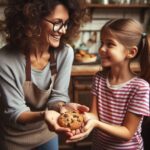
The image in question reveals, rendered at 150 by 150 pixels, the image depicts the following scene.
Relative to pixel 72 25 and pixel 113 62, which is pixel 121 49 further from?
pixel 72 25

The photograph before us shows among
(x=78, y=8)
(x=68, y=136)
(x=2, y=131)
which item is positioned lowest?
(x=2, y=131)

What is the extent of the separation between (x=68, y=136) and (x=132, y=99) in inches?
11.3

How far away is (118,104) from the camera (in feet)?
3.99

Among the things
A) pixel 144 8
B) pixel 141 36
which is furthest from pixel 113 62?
pixel 144 8

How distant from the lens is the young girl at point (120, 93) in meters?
1.17

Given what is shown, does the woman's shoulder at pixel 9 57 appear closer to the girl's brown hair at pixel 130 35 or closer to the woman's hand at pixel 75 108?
the woman's hand at pixel 75 108

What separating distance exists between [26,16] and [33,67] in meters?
0.24

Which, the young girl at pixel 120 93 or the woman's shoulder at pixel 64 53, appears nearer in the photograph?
the young girl at pixel 120 93

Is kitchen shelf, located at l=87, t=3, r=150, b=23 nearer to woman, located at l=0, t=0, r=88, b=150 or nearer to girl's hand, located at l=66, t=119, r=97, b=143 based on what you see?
woman, located at l=0, t=0, r=88, b=150

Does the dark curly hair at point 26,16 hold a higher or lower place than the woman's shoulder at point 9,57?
higher

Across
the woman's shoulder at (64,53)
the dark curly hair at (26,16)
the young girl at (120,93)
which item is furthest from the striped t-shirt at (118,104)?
the dark curly hair at (26,16)

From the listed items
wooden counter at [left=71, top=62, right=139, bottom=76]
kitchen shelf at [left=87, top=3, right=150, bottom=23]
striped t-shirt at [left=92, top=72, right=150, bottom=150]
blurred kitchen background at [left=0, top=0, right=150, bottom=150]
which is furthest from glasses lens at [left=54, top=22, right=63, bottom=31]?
kitchen shelf at [left=87, top=3, right=150, bottom=23]

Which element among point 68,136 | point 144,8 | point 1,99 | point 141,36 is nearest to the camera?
point 68,136

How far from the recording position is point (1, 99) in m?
1.41
